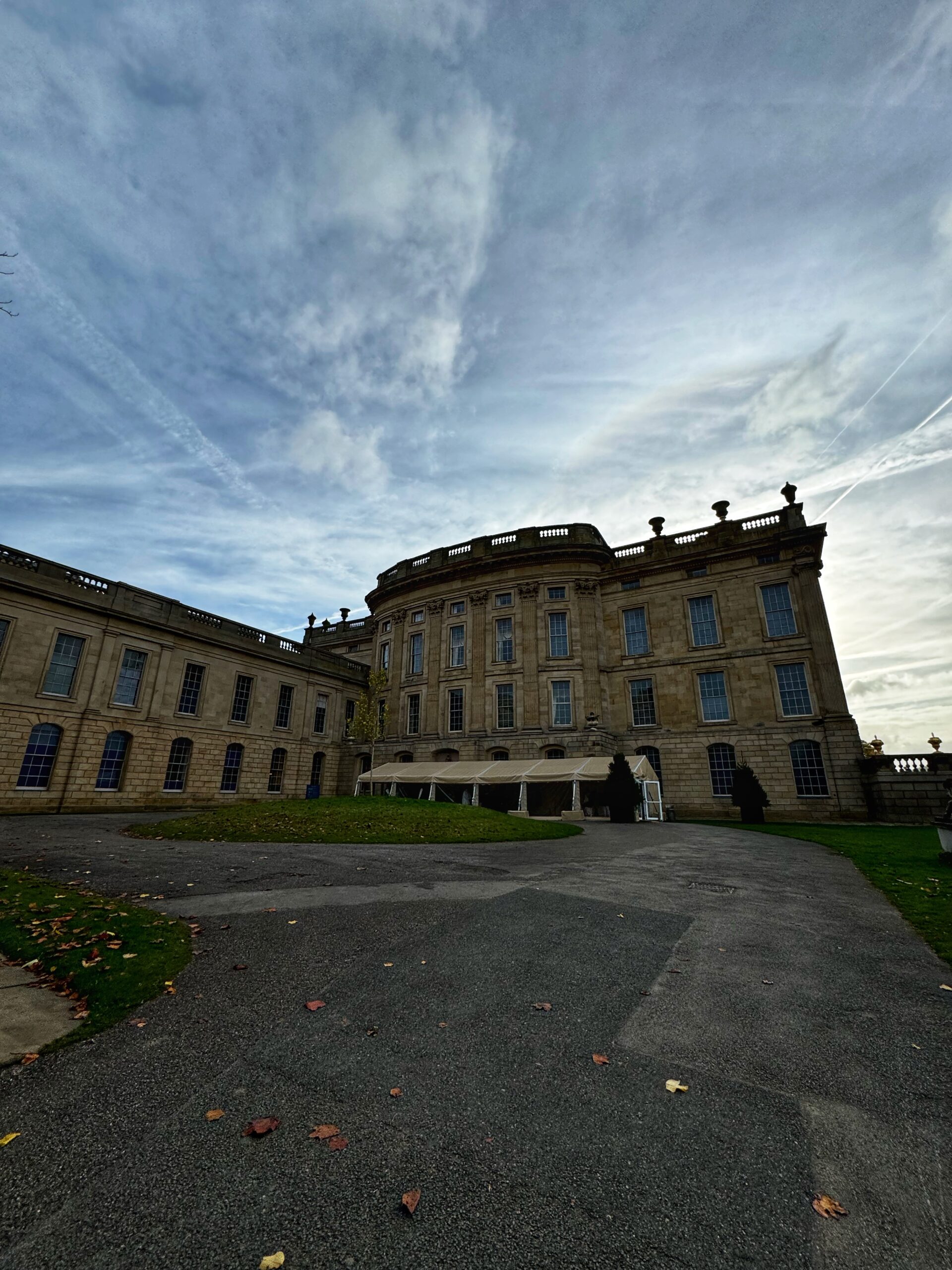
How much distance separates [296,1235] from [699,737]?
31.3m

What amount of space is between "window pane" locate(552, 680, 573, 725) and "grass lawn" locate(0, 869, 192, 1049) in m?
27.6

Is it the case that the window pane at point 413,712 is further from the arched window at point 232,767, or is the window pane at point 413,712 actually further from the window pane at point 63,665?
the window pane at point 63,665

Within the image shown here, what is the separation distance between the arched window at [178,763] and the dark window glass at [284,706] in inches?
234

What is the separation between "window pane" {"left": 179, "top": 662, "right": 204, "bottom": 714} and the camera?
29641mm

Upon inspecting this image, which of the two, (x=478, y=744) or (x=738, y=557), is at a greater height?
(x=738, y=557)

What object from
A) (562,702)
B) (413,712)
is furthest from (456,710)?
(562,702)

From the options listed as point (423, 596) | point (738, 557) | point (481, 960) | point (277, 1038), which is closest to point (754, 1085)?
point (481, 960)

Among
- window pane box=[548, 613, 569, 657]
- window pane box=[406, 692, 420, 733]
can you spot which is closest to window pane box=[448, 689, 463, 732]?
window pane box=[406, 692, 420, 733]

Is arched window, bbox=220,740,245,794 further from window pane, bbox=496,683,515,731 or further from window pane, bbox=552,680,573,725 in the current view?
window pane, bbox=552,680,573,725

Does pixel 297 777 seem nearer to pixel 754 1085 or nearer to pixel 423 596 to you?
pixel 423 596

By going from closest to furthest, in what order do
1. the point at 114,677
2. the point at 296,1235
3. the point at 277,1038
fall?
the point at 296,1235 → the point at 277,1038 → the point at 114,677

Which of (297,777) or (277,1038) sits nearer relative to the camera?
(277,1038)

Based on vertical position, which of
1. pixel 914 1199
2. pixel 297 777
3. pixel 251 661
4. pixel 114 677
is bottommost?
pixel 914 1199

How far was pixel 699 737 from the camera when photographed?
30.2 meters
